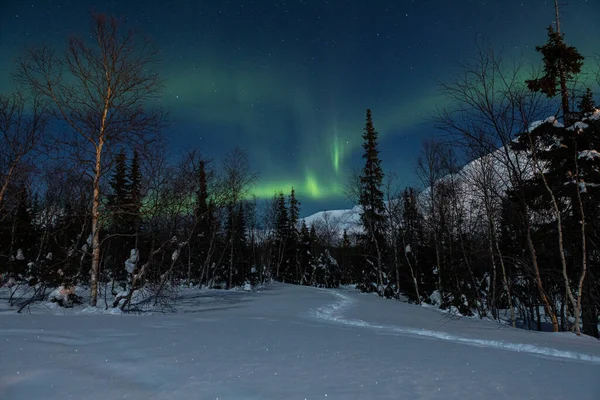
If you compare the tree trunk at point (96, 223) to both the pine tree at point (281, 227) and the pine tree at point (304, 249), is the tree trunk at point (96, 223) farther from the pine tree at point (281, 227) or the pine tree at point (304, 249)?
the pine tree at point (304, 249)

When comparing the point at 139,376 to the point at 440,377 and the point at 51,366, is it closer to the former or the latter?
the point at 51,366

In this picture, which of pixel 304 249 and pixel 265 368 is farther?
pixel 304 249

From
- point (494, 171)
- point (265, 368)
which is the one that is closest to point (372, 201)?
point (494, 171)

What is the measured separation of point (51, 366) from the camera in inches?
144

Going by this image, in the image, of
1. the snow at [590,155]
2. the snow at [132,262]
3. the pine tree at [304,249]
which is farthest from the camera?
the pine tree at [304,249]

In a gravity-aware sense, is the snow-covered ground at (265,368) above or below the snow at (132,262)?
below

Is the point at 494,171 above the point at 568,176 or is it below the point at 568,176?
above

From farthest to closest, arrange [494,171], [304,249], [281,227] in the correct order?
[304,249] < [281,227] < [494,171]

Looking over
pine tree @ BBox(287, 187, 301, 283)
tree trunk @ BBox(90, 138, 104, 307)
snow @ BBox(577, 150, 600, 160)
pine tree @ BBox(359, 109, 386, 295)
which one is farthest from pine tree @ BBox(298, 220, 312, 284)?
snow @ BBox(577, 150, 600, 160)

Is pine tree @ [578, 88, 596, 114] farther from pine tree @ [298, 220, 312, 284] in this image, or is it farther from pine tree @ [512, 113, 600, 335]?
pine tree @ [298, 220, 312, 284]

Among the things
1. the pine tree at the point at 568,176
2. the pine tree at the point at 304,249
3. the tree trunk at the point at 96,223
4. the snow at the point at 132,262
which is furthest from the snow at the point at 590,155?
the pine tree at the point at 304,249

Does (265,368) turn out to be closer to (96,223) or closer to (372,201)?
(96,223)

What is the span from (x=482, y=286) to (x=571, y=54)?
17007mm

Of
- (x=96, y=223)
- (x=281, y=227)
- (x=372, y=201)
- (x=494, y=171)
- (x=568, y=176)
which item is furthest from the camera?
(x=281, y=227)
